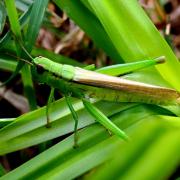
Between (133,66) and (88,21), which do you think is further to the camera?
(88,21)

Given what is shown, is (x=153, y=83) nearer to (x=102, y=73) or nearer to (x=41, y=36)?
(x=102, y=73)

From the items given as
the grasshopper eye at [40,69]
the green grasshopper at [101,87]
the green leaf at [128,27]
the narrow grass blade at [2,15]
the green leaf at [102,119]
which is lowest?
the green leaf at [102,119]

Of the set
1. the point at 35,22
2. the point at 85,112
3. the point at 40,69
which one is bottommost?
the point at 85,112

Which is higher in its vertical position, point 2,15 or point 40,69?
point 2,15

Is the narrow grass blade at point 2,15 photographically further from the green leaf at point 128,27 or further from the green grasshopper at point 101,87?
the green leaf at point 128,27

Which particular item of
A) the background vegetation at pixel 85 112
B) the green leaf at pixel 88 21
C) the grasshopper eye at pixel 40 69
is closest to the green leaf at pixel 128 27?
the background vegetation at pixel 85 112

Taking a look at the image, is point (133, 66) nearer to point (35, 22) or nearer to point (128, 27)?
point (128, 27)

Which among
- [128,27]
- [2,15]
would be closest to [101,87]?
[128,27]

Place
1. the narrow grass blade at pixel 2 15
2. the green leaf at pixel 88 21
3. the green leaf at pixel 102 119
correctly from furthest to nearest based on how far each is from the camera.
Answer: the green leaf at pixel 88 21 < the narrow grass blade at pixel 2 15 < the green leaf at pixel 102 119

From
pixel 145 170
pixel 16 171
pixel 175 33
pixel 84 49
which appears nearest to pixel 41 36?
pixel 84 49
